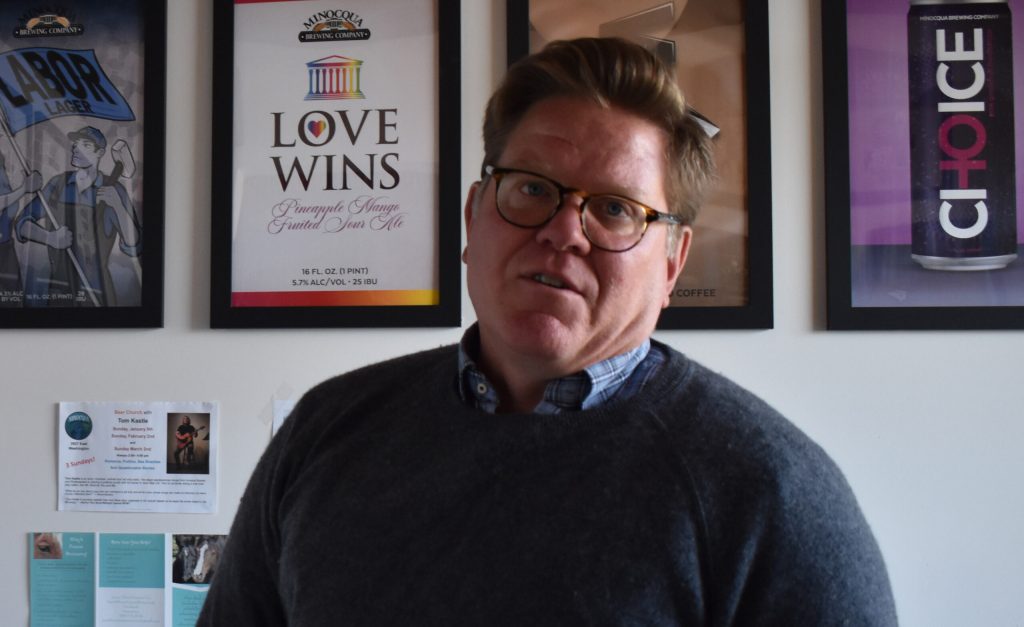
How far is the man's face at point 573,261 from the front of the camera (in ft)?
2.66

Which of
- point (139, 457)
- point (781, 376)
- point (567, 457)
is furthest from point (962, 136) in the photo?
point (139, 457)

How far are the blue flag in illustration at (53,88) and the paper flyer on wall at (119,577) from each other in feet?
2.68

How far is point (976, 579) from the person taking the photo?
4.47 ft

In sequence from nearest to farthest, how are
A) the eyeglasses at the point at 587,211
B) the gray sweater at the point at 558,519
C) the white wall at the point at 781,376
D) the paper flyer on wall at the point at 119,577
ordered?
the gray sweater at the point at 558,519, the eyeglasses at the point at 587,211, the white wall at the point at 781,376, the paper flyer on wall at the point at 119,577

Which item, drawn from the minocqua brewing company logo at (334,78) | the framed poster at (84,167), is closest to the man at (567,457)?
the minocqua brewing company logo at (334,78)

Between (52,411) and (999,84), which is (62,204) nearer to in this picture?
(52,411)

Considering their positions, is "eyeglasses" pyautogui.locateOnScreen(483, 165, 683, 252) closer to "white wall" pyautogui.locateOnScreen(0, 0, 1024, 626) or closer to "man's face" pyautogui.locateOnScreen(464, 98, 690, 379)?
"man's face" pyautogui.locateOnScreen(464, 98, 690, 379)

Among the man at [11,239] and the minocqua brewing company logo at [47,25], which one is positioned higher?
the minocqua brewing company logo at [47,25]

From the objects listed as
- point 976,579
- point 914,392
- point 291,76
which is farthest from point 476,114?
point 976,579

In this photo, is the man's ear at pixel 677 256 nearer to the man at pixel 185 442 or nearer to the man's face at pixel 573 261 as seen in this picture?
the man's face at pixel 573 261

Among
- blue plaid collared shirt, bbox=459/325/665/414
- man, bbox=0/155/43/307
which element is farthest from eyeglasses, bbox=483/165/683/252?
man, bbox=0/155/43/307

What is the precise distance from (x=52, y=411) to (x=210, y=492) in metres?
0.36

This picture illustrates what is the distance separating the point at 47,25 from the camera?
1572mm

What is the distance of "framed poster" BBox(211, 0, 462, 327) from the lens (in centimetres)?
146
